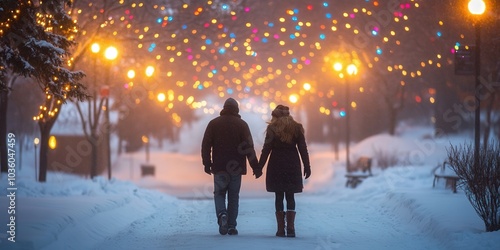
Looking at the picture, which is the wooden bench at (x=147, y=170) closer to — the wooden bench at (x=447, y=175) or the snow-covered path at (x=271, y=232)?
the wooden bench at (x=447, y=175)

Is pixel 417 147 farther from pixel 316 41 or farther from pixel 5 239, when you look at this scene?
pixel 5 239

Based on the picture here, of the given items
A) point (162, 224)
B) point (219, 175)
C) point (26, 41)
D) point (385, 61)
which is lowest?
point (162, 224)

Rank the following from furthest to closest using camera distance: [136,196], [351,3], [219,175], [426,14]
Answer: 1. [351,3]
2. [426,14]
3. [136,196]
4. [219,175]

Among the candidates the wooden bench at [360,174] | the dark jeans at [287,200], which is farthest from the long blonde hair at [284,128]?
the wooden bench at [360,174]

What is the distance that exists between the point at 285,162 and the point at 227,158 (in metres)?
0.91

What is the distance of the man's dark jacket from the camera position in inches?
492

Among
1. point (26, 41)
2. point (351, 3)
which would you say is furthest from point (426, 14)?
point (26, 41)

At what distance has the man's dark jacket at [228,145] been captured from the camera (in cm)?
1249

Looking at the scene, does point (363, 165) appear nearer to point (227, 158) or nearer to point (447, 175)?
point (447, 175)

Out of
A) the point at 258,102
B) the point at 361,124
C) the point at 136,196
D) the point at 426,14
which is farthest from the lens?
the point at 258,102

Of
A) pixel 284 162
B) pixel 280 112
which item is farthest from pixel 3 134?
pixel 284 162

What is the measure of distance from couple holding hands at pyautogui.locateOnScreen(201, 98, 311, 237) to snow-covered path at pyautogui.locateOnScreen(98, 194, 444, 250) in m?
0.40

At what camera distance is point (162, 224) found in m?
15.3

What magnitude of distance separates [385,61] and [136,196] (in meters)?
22.9
